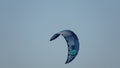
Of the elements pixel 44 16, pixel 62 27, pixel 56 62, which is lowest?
pixel 56 62

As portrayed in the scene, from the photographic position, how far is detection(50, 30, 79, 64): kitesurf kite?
2527 mm

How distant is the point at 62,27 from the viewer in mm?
2609

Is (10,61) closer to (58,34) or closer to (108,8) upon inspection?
(58,34)

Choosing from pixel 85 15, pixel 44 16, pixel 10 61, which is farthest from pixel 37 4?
pixel 10 61

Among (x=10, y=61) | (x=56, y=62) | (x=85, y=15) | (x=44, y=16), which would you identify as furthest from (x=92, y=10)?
(x=10, y=61)

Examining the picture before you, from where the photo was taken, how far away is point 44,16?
2.65 metres

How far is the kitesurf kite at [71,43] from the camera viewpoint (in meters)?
2.53

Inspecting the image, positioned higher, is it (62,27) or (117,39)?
(62,27)

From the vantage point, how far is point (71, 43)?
8.35 ft

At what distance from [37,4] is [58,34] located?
0.47 metres

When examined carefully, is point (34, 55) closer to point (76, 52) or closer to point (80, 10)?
point (76, 52)

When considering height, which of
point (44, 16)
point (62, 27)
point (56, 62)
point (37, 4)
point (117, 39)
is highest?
point (37, 4)

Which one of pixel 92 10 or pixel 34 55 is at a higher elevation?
pixel 92 10

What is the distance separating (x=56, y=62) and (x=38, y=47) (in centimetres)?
29
